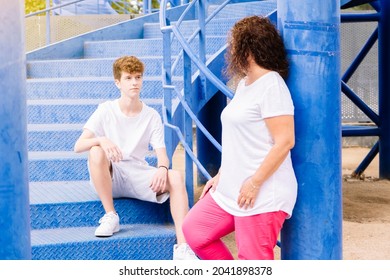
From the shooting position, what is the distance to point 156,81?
678 centimetres

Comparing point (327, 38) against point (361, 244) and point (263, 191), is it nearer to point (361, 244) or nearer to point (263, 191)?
point (263, 191)

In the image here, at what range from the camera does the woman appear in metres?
3.26

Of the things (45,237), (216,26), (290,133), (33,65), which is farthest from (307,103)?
(33,65)

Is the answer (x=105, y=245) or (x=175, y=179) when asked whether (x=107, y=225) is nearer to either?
(x=105, y=245)

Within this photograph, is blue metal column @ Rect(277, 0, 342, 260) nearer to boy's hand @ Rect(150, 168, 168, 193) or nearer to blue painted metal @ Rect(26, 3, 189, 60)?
boy's hand @ Rect(150, 168, 168, 193)

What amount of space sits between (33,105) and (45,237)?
213 cm

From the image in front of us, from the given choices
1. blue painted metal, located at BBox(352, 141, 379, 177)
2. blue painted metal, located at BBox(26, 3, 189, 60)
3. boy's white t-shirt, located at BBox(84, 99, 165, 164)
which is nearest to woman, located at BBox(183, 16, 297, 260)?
boy's white t-shirt, located at BBox(84, 99, 165, 164)

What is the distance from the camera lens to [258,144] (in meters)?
3.32

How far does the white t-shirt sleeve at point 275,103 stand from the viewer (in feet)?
10.6

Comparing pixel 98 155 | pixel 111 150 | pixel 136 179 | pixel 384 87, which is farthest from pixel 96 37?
pixel 111 150

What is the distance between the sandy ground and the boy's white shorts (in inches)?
48.8

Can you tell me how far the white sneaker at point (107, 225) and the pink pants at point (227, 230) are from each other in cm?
120

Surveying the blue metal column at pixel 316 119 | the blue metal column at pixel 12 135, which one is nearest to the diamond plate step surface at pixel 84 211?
the blue metal column at pixel 316 119

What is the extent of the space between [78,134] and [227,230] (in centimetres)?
286
